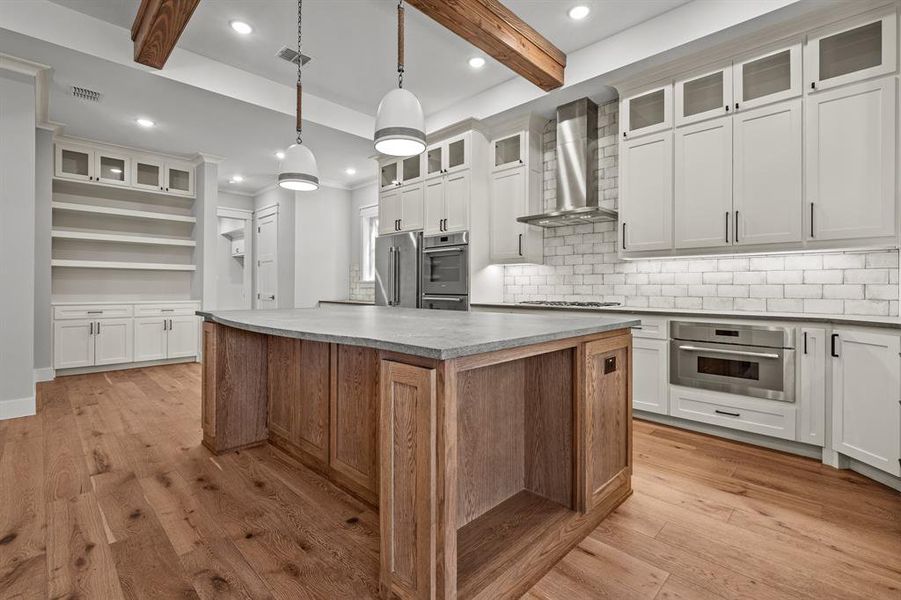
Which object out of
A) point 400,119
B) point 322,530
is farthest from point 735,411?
point 400,119

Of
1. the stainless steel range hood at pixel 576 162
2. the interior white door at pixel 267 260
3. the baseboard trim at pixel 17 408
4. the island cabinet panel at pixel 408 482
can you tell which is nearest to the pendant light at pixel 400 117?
the island cabinet panel at pixel 408 482

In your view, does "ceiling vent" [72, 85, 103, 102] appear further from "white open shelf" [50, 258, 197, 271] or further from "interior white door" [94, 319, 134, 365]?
"interior white door" [94, 319, 134, 365]

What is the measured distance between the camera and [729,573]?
1557 mm

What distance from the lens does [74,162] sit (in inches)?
204

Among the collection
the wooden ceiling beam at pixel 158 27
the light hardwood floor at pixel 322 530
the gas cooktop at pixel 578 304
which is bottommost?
the light hardwood floor at pixel 322 530

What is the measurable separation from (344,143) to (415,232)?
4.51 feet

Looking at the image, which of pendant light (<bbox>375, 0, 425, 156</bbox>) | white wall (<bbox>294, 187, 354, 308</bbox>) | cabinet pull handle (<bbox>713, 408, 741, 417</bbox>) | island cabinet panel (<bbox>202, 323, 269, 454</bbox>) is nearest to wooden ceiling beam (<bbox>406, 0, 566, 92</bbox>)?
Answer: pendant light (<bbox>375, 0, 425, 156</bbox>)

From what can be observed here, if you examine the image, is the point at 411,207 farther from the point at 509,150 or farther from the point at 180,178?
the point at 180,178

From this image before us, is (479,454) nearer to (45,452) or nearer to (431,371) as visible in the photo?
(431,371)

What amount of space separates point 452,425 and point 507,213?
11.9 feet

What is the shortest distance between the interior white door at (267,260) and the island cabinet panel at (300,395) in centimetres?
455

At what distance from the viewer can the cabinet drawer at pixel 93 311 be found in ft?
16.2

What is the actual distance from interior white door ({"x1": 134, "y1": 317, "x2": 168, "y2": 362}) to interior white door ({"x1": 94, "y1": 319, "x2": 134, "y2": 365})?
0.22 ft

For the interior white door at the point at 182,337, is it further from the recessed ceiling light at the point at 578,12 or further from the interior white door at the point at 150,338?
the recessed ceiling light at the point at 578,12
